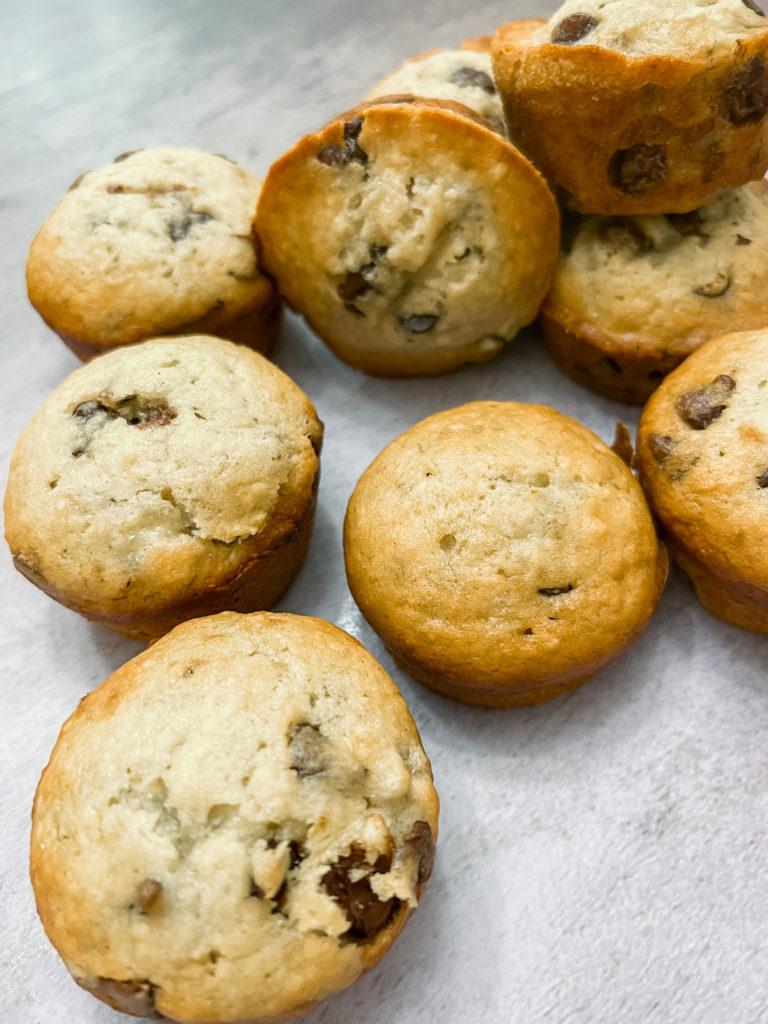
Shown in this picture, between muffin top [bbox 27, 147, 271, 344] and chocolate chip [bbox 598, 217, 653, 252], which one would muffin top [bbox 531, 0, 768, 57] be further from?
muffin top [bbox 27, 147, 271, 344]

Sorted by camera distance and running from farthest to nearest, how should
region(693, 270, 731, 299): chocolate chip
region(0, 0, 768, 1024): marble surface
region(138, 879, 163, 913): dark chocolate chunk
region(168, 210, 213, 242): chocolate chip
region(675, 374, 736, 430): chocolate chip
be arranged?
region(168, 210, 213, 242): chocolate chip, region(693, 270, 731, 299): chocolate chip, region(675, 374, 736, 430): chocolate chip, region(0, 0, 768, 1024): marble surface, region(138, 879, 163, 913): dark chocolate chunk

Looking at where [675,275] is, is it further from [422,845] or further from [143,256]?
[422,845]

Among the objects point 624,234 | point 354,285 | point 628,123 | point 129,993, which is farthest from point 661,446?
point 129,993

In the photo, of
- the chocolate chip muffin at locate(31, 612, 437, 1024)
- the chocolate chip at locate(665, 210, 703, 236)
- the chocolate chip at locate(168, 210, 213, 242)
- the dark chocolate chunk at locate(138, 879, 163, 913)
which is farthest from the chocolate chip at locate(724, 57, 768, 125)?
the dark chocolate chunk at locate(138, 879, 163, 913)

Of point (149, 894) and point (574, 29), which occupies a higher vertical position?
point (574, 29)

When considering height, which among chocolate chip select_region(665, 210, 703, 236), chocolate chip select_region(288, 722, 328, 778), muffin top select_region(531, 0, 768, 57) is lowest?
chocolate chip select_region(288, 722, 328, 778)
